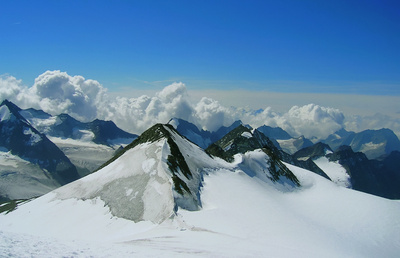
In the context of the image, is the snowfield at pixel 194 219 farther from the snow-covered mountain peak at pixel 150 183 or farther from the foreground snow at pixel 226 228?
the snow-covered mountain peak at pixel 150 183

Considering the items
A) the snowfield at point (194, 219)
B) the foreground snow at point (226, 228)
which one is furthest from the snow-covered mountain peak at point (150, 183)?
the foreground snow at point (226, 228)

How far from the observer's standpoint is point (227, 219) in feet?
147

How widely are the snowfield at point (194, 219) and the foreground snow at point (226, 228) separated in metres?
0.15

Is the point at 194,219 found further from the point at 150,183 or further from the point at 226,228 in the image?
the point at 150,183

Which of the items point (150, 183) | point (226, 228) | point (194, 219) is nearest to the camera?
point (226, 228)

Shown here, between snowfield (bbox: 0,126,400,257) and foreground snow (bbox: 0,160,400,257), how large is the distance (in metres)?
0.15

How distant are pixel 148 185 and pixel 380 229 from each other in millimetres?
50846

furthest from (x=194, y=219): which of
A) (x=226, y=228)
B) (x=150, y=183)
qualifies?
(x=150, y=183)

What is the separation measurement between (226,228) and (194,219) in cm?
567

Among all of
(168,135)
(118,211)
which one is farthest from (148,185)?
(168,135)

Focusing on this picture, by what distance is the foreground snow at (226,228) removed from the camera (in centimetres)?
2595

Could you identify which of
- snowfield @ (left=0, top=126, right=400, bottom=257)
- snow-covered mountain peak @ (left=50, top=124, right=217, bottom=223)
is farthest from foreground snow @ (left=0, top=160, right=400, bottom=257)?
snow-covered mountain peak @ (left=50, top=124, right=217, bottom=223)

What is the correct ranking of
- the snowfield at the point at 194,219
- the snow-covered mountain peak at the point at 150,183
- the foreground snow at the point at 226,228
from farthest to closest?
the snow-covered mountain peak at the point at 150,183 → the snowfield at the point at 194,219 → the foreground snow at the point at 226,228

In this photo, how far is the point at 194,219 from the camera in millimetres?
42312
